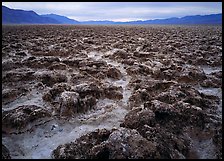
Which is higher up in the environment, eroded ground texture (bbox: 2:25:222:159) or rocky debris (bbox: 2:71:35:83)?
rocky debris (bbox: 2:71:35:83)

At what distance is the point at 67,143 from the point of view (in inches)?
198

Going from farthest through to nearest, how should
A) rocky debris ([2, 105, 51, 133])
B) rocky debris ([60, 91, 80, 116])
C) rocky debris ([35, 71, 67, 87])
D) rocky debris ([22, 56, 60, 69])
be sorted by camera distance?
rocky debris ([22, 56, 60, 69]) < rocky debris ([35, 71, 67, 87]) < rocky debris ([60, 91, 80, 116]) < rocky debris ([2, 105, 51, 133])

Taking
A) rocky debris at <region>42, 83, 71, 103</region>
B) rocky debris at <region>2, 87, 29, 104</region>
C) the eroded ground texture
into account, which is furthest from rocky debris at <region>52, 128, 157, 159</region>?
rocky debris at <region>2, 87, 29, 104</region>

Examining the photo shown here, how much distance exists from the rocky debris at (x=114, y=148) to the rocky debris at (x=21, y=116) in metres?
1.45

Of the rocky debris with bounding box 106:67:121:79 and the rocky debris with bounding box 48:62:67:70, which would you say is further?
the rocky debris with bounding box 48:62:67:70

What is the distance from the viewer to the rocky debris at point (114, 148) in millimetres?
4191

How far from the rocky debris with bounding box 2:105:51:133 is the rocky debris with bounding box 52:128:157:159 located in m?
1.45

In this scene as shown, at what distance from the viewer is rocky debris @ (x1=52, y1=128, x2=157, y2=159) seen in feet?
13.8

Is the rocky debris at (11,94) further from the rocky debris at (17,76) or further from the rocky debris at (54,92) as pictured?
the rocky debris at (17,76)

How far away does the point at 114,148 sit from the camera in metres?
4.28

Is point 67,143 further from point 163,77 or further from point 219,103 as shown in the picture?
point 163,77

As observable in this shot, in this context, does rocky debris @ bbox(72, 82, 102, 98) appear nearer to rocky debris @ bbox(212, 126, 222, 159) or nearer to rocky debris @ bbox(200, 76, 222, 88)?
rocky debris @ bbox(212, 126, 222, 159)

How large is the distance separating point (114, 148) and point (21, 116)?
2.83 m

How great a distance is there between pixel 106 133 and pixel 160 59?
28.5 ft
